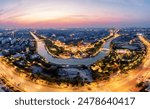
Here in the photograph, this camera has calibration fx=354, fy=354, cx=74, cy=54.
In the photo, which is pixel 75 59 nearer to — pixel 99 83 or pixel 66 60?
pixel 66 60

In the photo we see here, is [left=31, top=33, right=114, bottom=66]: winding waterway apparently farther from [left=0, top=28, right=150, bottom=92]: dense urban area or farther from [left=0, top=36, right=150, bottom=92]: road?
[left=0, top=36, right=150, bottom=92]: road

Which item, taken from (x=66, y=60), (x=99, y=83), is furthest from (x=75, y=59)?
(x=99, y=83)

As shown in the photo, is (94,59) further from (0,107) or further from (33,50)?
(0,107)

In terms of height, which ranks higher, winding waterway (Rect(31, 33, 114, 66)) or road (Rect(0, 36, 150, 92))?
winding waterway (Rect(31, 33, 114, 66))

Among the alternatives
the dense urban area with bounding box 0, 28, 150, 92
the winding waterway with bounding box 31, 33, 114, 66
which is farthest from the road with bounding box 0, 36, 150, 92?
the winding waterway with bounding box 31, 33, 114, 66

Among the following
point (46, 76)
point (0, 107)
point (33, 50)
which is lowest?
point (0, 107)

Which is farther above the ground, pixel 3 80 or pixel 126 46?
pixel 126 46

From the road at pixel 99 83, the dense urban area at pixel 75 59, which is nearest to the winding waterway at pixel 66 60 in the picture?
the dense urban area at pixel 75 59

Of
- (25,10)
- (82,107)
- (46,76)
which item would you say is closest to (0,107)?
(46,76)
